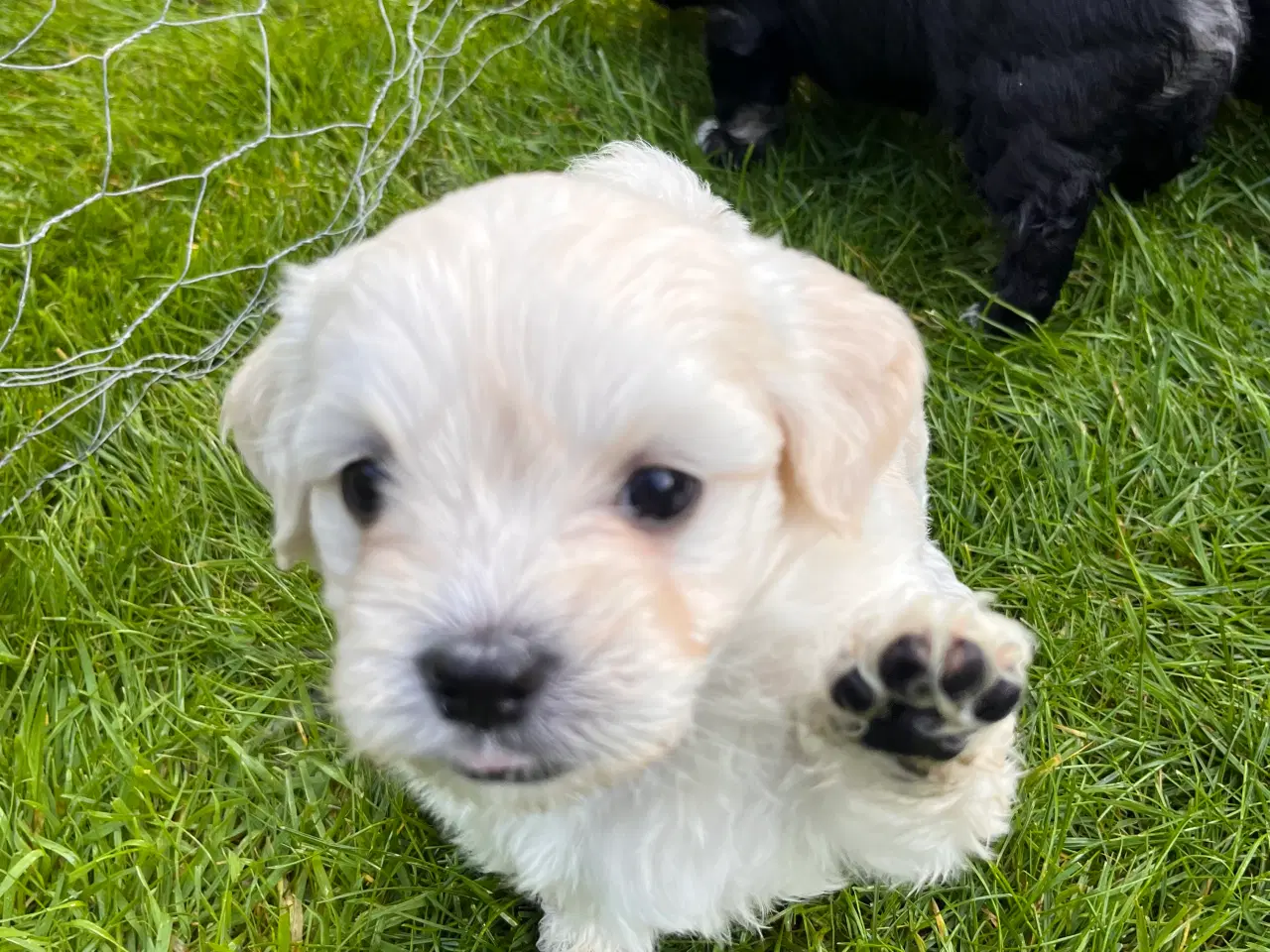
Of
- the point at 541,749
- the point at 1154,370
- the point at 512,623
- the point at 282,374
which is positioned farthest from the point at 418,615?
Answer: the point at 1154,370

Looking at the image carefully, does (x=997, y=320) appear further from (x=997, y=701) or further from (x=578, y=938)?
(x=578, y=938)

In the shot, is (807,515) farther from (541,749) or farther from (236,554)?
(236,554)

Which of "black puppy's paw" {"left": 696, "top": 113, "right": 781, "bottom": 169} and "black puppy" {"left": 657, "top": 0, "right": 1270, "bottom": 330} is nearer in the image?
"black puppy" {"left": 657, "top": 0, "right": 1270, "bottom": 330}

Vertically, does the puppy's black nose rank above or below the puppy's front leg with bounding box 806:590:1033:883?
above

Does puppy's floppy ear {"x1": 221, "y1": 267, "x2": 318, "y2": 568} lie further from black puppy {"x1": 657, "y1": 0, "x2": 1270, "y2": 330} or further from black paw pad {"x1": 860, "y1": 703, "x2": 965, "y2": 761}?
black puppy {"x1": 657, "y1": 0, "x2": 1270, "y2": 330}

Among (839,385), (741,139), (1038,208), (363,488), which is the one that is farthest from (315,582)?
(1038,208)

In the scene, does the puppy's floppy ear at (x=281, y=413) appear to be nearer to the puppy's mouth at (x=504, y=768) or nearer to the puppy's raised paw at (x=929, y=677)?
the puppy's mouth at (x=504, y=768)

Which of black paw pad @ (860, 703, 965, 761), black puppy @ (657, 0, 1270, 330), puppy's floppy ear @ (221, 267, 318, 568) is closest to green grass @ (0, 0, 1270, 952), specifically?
black puppy @ (657, 0, 1270, 330)
